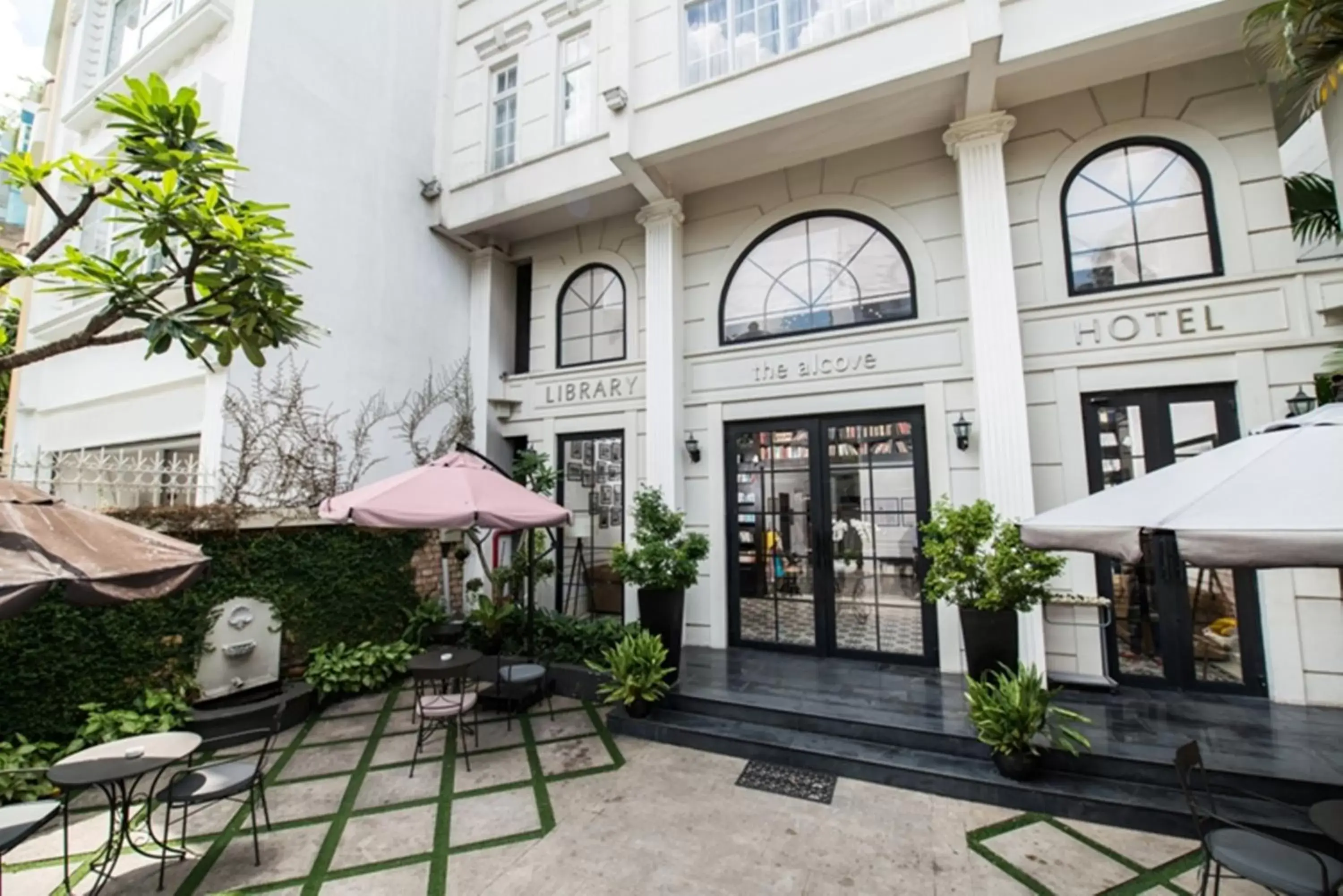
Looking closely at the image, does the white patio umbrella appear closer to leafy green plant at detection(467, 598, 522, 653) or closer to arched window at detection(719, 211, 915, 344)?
arched window at detection(719, 211, 915, 344)

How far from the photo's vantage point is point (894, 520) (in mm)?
6105

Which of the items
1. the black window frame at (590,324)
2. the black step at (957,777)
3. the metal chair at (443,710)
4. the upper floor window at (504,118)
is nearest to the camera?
the black step at (957,777)

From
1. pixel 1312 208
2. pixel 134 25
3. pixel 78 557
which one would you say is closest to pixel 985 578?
pixel 1312 208

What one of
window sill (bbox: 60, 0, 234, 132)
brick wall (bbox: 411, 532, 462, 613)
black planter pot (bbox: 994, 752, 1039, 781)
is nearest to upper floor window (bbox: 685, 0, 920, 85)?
window sill (bbox: 60, 0, 234, 132)

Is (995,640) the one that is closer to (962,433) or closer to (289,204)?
(962,433)

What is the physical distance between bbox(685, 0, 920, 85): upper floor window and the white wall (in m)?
4.03

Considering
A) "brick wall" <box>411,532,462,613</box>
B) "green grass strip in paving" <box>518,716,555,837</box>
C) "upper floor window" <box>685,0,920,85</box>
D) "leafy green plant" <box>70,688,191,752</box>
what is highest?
"upper floor window" <box>685,0,920,85</box>

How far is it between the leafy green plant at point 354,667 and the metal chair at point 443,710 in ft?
2.98

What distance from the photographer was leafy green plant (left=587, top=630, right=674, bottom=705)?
4973mm

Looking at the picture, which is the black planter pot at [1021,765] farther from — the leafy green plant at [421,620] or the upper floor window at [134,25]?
the upper floor window at [134,25]

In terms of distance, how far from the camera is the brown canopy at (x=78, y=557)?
7.38 ft

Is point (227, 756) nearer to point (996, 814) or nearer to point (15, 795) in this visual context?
point (15, 795)

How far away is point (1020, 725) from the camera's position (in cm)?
380

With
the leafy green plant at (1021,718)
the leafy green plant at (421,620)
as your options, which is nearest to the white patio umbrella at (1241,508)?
the leafy green plant at (1021,718)
